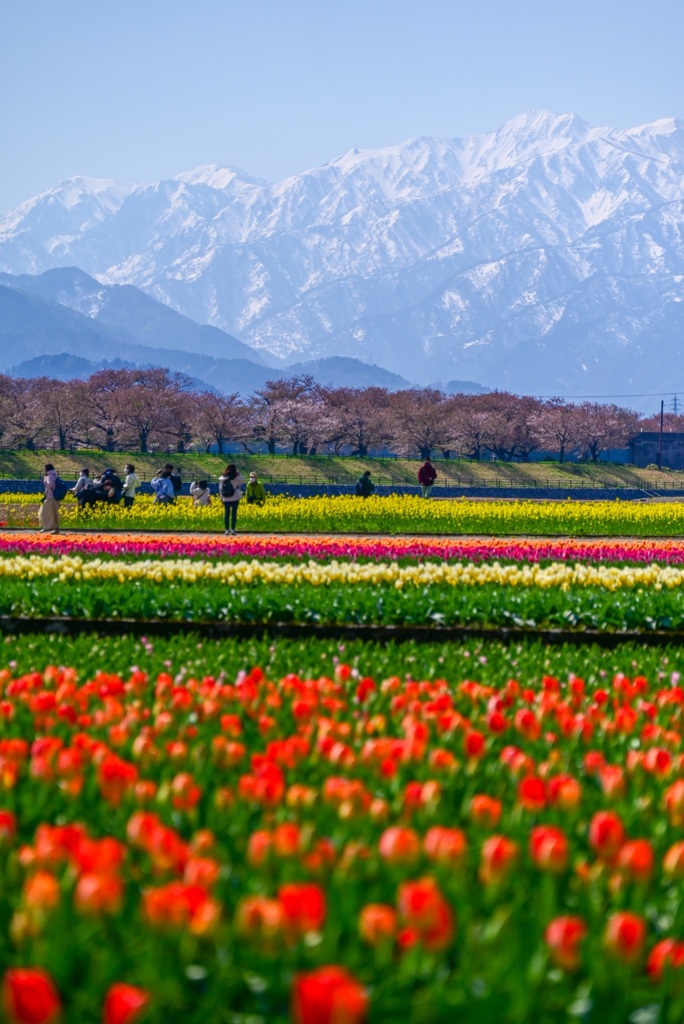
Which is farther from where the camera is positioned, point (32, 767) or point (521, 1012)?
point (32, 767)

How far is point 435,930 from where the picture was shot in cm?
385

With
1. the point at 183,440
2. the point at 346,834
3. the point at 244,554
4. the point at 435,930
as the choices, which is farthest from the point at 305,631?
the point at 183,440

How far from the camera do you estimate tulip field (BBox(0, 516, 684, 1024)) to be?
3734 mm

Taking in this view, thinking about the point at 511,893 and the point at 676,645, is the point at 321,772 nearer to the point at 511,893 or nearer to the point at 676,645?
the point at 511,893

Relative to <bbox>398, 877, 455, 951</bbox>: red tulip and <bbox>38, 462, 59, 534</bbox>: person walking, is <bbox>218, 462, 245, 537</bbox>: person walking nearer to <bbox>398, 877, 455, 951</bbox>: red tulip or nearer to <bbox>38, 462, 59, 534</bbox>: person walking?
<bbox>38, 462, 59, 534</bbox>: person walking

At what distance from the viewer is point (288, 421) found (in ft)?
349

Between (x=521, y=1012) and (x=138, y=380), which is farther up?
(x=138, y=380)

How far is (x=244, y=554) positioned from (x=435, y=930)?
57.7 ft

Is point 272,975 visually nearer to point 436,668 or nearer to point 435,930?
point 435,930

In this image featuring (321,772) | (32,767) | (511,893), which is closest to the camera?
(511,893)

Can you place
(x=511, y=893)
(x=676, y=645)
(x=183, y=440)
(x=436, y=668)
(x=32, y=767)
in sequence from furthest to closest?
(x=183, y=440)
(x=676, y=645)
(x=436, y=668)
(x=32, y=767)
(x=511, y=893)

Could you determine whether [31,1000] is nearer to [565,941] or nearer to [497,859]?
[565,941]

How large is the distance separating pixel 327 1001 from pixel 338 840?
1.61 m

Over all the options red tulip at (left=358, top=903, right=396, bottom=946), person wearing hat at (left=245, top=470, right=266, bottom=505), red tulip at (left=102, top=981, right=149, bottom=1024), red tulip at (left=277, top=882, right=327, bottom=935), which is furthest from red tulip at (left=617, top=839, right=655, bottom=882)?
person wearing hat at (left=245, top=470, right=266, bottom=505)
